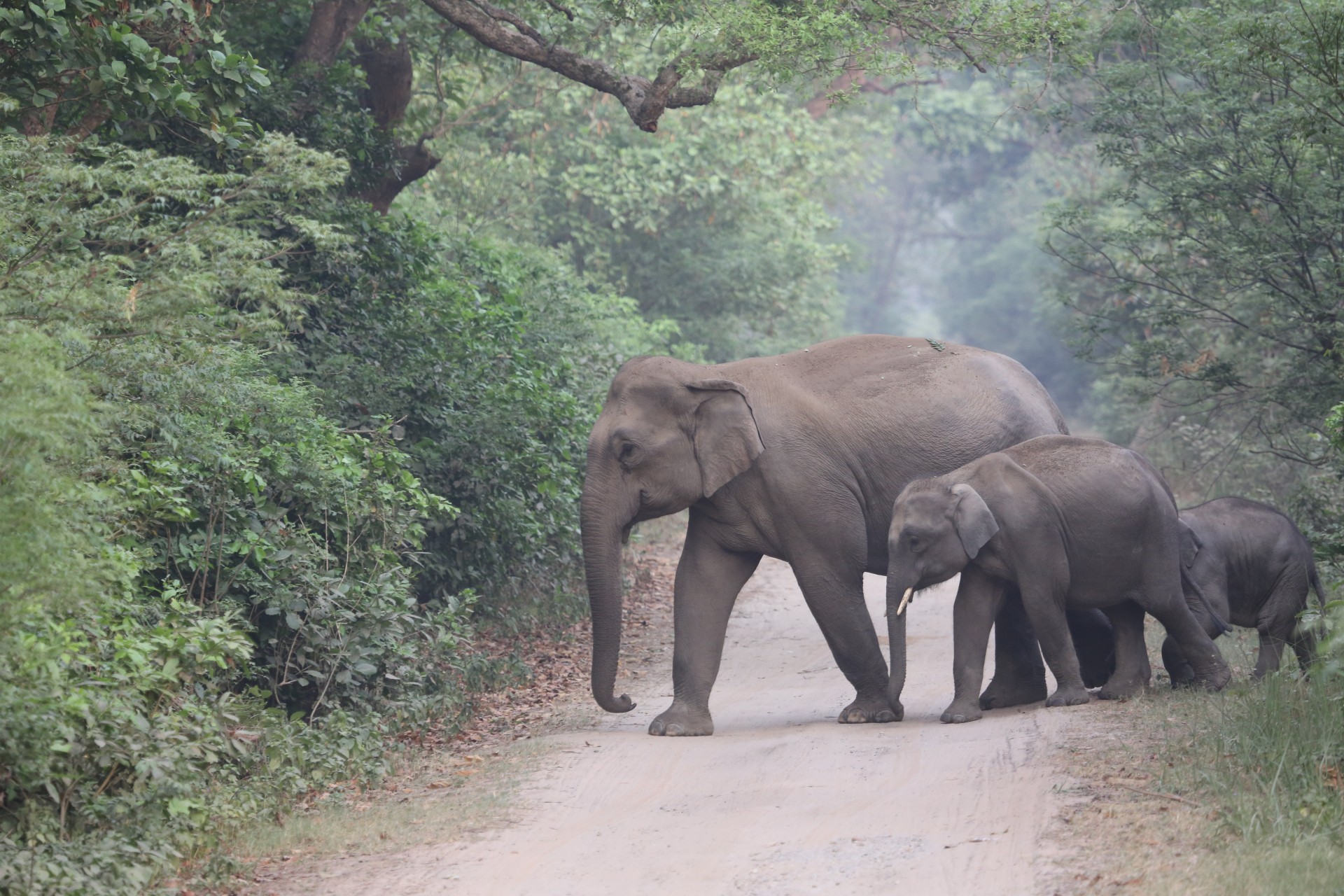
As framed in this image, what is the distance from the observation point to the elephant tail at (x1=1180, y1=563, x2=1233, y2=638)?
928 cm

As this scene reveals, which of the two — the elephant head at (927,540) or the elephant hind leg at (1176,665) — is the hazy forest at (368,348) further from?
the elephant head at (927,540)

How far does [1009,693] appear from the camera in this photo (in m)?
9.34

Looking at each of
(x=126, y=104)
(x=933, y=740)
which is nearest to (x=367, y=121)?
(x=126, y=104)

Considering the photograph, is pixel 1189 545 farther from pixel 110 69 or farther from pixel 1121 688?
pixel 110 69

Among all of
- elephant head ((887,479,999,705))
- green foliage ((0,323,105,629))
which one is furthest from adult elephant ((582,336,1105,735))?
green foliage ((0,323,105,629))

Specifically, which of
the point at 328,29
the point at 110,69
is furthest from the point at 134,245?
the point at 328,29

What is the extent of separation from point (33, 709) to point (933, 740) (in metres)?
4.68

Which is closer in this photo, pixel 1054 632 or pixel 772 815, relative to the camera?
pixel 772 815

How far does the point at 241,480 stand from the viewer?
7918 mm

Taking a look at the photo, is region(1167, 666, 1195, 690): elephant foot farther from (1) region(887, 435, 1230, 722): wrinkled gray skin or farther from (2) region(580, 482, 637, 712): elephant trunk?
(2) region(580, 482, 637, 712): elephant trunk

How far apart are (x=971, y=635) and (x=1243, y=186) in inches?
218

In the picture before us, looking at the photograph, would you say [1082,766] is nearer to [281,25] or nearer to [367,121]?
[367,121]

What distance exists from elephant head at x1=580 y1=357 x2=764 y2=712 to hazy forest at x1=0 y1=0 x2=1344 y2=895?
1.06 meters

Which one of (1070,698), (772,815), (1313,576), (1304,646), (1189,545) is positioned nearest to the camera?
(772,815)
